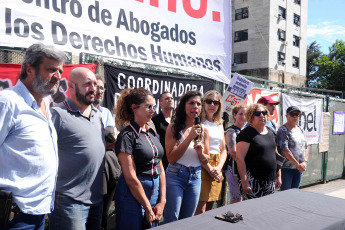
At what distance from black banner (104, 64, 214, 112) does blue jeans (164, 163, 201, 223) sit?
3.97ft

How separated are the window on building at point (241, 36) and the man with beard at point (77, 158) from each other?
33.4 metres

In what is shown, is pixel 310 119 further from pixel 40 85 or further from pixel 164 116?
pixel 40 85

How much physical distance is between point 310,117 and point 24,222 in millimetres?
7296

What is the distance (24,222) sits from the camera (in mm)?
1780

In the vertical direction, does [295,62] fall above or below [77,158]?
above

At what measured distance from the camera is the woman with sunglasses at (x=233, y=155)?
4.12 meters

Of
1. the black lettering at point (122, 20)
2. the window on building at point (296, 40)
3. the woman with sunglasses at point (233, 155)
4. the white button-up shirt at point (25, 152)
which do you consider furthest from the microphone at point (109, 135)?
the window on building at point (296, 40)

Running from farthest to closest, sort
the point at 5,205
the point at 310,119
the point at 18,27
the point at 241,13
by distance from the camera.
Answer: the point at 241,13
the point at 310,119
the point at 18,27
the point at 5,205

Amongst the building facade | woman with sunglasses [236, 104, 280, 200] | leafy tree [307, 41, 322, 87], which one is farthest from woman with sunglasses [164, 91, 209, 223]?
leafy tree [307, 41, 322, 87]

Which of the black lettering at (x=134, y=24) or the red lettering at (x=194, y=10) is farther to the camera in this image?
the red lettering at (x=194, y=10)

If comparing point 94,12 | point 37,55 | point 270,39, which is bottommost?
point 37,55

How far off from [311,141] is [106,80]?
5.82 meters

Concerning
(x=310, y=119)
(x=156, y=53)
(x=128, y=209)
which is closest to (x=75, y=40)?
(x=156, y=53)

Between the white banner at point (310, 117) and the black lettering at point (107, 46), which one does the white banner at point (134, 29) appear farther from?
the white banner at point (310, 117)
